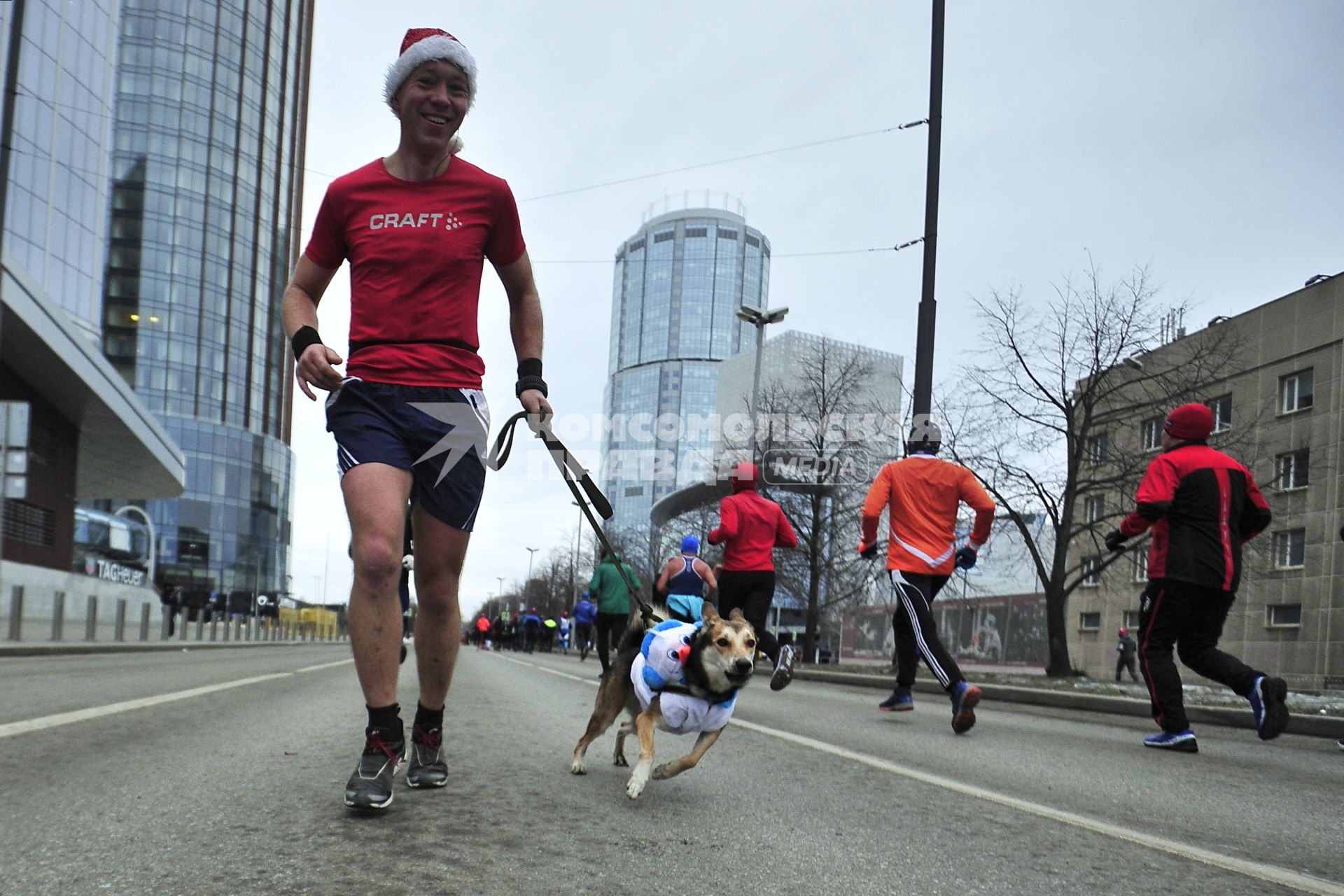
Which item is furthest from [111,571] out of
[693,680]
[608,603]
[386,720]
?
[386,720]

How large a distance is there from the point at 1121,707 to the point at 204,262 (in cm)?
7638

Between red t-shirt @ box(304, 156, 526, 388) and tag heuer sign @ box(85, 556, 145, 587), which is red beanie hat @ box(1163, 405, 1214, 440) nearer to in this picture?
red t-shirt @ box(304, 156, 526, 388)

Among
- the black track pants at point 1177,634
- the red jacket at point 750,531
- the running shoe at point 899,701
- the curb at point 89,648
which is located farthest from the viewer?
the curb at point 89,648

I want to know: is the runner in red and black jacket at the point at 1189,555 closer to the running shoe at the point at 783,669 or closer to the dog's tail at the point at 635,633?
the running shoe at the point at 783,669

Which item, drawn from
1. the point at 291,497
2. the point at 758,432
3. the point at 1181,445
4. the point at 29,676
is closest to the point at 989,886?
the point at 1181,445

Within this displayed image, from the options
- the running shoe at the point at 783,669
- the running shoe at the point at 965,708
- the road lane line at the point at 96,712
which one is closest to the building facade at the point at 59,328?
the road lane line at the point at 96,712

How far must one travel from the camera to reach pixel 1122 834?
3551 millimetres

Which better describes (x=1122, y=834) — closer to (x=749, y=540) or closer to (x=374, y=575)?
(x=374, y=575)

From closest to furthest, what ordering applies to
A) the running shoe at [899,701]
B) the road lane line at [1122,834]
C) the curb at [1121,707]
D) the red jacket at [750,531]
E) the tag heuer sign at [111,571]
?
the road lane line at [1122,834] → the curb at [1121,707] → the running shoe at [899,701] → the red jacket at [750,531] → the tag heuer sign at [111,571]

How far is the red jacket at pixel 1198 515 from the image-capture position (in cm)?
687

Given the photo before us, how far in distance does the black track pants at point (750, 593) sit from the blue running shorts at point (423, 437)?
6.32 meters

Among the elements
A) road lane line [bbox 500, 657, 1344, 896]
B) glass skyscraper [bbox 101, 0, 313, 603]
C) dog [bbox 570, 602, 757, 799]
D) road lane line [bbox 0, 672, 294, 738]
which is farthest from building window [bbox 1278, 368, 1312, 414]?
glass skyscraper [bbox 101, 0, 313, 603]

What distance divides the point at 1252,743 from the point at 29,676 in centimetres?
1002

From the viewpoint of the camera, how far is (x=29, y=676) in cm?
1030
